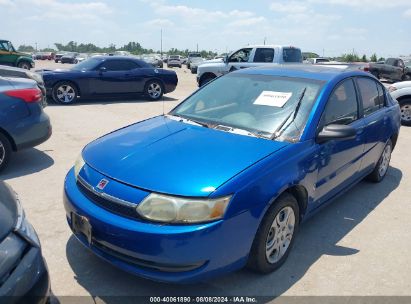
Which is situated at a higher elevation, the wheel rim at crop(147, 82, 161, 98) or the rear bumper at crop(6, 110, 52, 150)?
the rear bumper at crop(6, 110, 52, 150)

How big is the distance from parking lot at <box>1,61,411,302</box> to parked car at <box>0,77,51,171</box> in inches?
14.1

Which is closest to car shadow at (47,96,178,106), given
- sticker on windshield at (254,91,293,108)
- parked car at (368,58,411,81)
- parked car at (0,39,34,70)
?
sticker on windshield at (254,91,293,108)

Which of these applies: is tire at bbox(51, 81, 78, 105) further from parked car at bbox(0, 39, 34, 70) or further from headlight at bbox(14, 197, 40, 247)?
parked car at bbox(0, 39, 34, 70)

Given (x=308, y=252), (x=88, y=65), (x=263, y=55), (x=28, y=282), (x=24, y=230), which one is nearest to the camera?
(x=28, y=282)

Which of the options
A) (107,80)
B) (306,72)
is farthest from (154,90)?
(306,72)

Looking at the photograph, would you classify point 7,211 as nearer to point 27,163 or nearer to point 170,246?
point 170,246

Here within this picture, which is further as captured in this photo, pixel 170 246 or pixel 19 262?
pixel 170 246

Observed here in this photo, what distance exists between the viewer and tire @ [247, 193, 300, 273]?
2.84 metres

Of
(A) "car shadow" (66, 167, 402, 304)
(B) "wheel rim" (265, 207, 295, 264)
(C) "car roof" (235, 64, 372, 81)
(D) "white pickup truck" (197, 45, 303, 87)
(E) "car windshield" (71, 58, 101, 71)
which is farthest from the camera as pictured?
(D) "white pickup truck" (197, 45, 303, 87)

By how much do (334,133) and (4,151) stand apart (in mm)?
4128

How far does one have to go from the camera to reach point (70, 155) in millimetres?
6047

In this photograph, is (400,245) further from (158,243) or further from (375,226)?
(158,243)

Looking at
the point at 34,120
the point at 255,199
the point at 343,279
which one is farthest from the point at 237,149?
the point at 34,120

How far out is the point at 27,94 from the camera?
17.3 feet
